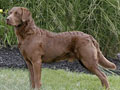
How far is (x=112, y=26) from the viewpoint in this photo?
739 cm

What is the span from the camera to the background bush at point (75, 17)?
295 inches

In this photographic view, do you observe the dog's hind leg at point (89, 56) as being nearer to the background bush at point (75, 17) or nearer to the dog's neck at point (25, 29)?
the dog's neck at point (25, 29)

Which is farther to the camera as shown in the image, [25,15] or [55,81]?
[55,81]

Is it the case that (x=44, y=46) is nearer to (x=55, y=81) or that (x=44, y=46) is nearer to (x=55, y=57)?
(x=55, y=57)

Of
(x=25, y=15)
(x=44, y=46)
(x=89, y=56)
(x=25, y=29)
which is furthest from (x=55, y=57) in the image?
(x=25, y=15)

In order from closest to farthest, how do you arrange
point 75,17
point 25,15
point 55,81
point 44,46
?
point 25,15 < point 44,46 < point 55,81 < point 75,17

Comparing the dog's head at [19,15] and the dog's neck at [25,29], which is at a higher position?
the dog's head at [19,15]

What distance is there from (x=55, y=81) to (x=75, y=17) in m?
2.30

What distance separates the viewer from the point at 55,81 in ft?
18.8

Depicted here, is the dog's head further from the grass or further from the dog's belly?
the grass

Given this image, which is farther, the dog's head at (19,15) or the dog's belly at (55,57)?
the dog's belly at (55,57)

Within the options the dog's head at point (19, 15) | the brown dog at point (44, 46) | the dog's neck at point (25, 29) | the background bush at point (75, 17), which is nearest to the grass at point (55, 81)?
the brown dog at point (44, 46)

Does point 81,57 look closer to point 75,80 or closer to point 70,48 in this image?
point 70,48

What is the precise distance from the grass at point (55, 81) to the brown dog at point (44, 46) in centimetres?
33
